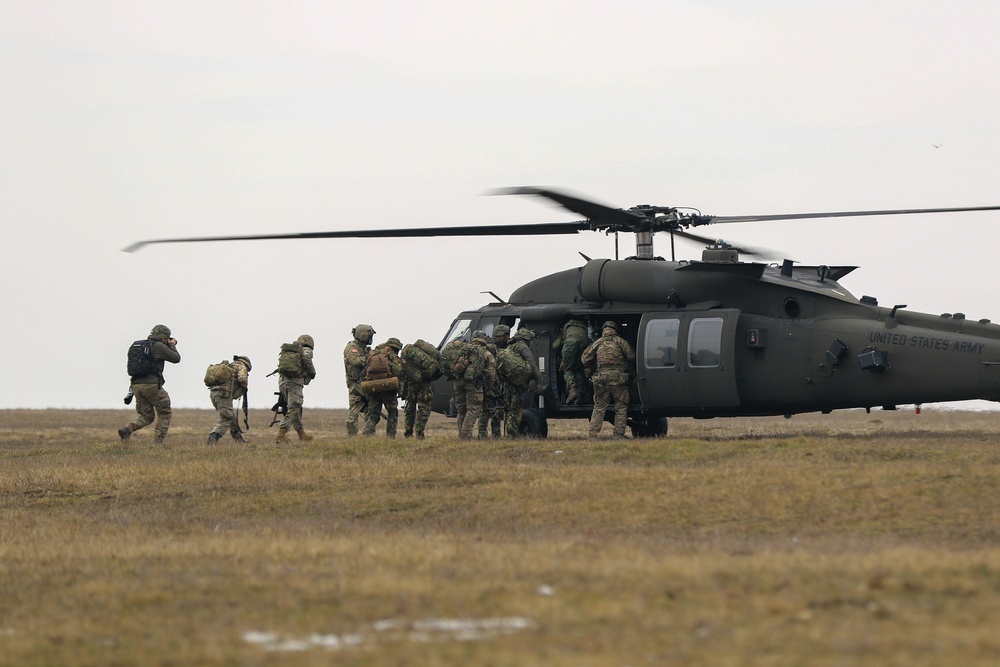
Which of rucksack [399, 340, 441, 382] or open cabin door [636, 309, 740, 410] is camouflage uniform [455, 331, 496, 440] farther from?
open cabin door [636, 309, 740, 410]

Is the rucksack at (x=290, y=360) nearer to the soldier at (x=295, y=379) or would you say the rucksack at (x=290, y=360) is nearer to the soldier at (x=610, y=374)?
the soldier at (x=295, y=379)

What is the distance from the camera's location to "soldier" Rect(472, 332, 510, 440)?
23.0 metres

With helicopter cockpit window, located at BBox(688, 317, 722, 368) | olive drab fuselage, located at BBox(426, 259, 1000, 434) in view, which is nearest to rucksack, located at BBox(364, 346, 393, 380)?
olive drab fuselage, located at BBox(426, 259, 1000, 434)

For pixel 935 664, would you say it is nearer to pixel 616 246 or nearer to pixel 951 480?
pixel 951 480

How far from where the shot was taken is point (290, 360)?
24125mm

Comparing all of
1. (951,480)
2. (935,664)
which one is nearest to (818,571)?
(935,664)

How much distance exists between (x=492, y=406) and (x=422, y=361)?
58.1 inches

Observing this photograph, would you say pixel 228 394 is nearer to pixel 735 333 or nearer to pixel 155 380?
pixel 155 380

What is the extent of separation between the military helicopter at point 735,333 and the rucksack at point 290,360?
10.8 feet

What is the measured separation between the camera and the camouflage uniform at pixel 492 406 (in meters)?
23.0

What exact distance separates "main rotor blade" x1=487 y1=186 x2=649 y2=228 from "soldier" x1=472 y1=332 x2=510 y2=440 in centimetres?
295


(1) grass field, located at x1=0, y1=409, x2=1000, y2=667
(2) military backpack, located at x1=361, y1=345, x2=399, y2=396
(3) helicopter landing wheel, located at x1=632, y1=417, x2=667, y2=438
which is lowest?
(1) grass field, located at x1=0, y1=409, x2=1000, y2=667

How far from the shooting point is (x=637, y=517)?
14.3 meters

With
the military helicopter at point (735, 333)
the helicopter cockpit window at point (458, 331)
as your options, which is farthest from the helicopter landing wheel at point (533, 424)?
the helicopter cockpit window at point (458, 331)
